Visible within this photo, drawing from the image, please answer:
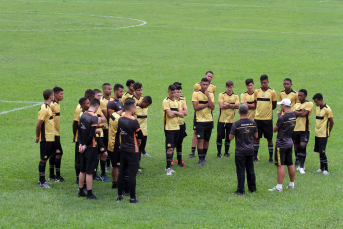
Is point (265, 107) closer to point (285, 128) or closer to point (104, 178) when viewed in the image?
point (285, 128)

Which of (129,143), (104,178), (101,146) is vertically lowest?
(104,178)

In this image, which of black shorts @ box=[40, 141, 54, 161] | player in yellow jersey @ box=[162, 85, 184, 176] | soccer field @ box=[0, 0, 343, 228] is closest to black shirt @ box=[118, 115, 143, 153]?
soccer field @ box=[0, 0, 343, 228]

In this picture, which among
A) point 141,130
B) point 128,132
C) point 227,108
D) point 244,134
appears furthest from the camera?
point 227,108

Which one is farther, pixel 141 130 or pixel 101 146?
pixel 101 146

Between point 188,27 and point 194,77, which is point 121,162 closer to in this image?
point 194,77

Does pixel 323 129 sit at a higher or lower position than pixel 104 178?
higher

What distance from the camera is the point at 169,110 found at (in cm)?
1170

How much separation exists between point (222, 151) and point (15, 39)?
27811 mm

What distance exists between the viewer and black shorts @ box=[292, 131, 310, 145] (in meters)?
12.3

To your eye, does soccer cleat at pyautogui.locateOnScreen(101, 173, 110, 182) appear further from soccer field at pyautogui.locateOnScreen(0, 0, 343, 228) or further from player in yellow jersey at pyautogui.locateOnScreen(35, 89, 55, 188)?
player in yellow jersey at pyautogui.locateOnScreen(35, 89, 55, 188)

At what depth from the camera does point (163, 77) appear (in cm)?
2659

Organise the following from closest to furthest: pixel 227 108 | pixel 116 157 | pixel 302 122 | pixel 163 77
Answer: pixel 116 157
pixel 302 122
pixel 227 108
pixel 163 77

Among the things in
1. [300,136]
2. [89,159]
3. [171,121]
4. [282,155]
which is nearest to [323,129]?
[300,136]

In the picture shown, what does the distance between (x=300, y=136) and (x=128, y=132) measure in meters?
5.70
